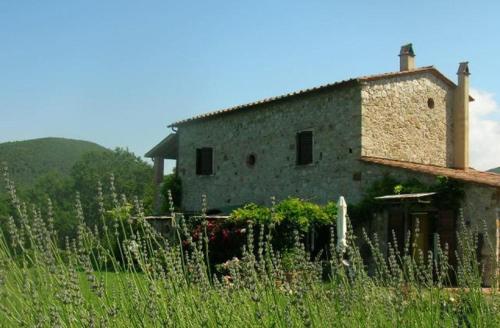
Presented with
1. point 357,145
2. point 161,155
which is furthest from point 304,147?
point 161,155

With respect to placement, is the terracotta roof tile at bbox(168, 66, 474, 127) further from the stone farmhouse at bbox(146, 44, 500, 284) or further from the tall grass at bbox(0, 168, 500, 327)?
the tall grass at bbox(0, 168, 500, 327)

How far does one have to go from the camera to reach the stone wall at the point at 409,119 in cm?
1485

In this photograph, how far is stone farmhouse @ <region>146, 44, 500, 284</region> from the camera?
1316cm

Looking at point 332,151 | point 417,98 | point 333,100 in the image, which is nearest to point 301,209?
point 332,151

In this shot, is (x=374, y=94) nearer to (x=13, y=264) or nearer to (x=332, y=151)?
(x=332, y=151)

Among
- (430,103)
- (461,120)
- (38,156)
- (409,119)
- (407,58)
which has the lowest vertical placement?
(409,119)

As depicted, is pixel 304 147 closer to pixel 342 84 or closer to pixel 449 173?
pixel 342 84

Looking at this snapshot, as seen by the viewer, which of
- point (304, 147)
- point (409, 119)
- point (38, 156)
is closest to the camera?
point (409, 119)

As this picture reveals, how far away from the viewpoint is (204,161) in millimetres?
19922

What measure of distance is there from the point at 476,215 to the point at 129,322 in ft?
34.0

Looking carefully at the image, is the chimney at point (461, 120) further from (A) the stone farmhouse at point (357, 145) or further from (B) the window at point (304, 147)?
(B) the window at point (304, 147)

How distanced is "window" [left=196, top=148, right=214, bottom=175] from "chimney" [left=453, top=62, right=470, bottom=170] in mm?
7725

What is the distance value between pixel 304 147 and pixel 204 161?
4.84 metres

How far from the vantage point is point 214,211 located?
1909cm
